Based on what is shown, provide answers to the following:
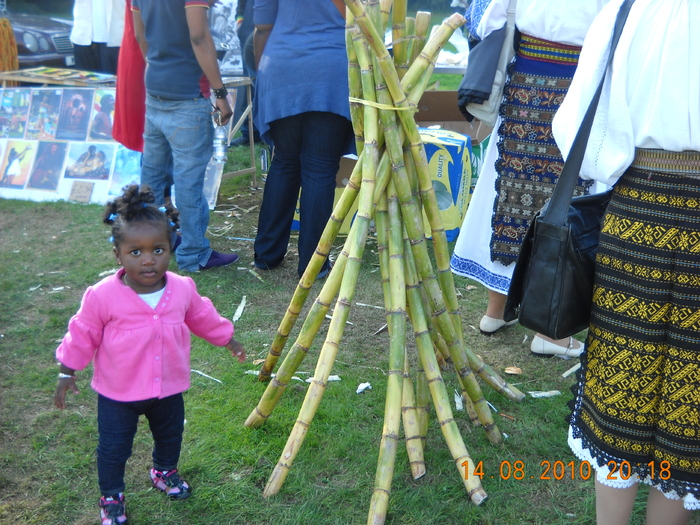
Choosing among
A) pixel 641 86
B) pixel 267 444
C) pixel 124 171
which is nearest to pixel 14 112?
pixel 124 171

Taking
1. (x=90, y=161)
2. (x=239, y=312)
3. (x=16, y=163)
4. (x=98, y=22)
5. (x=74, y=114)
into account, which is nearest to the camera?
(x=239, y=312)

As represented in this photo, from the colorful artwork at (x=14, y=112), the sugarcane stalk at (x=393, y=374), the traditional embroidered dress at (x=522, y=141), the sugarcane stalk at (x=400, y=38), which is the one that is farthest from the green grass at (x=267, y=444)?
the colorful artwork at (x=14, y=112)

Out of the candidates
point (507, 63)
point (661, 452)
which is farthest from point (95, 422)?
point (507, 63)

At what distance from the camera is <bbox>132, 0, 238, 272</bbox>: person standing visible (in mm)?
4371

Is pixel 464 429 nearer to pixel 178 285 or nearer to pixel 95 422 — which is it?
pixel 178 285

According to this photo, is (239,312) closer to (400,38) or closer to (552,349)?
(552,349)

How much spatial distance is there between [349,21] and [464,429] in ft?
6.12

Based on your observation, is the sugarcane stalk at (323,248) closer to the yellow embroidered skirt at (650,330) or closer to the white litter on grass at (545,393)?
the yellow embroidered skirt at (650,330)

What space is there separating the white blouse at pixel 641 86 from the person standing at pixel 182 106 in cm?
295

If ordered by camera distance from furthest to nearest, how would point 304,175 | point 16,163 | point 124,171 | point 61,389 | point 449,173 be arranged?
point 16,163 < point 124,171 < point 449,173 < point 304,175 < point 61,389

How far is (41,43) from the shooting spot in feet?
33.7

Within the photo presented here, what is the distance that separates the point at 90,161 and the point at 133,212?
461 centimetres

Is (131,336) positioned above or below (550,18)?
below

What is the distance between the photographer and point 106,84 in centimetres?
731
